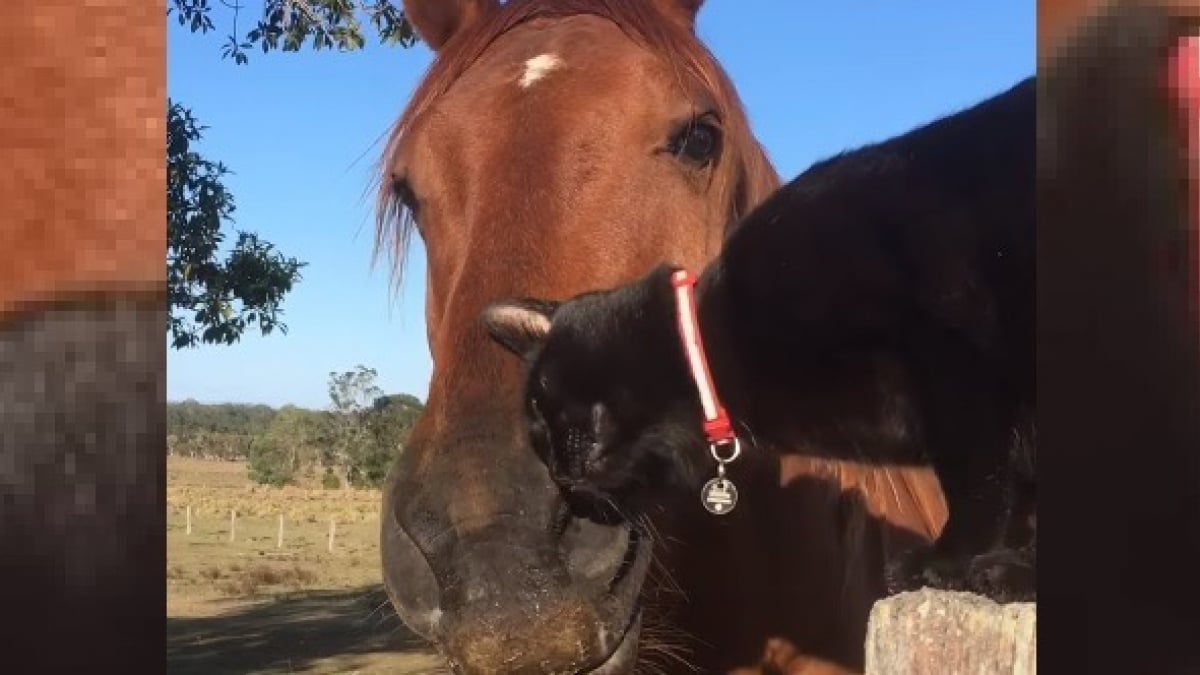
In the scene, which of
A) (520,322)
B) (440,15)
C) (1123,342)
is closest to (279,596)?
(440,15)

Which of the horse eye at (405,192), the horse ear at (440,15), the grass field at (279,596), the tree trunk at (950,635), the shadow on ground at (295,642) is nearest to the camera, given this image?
the tree trunk at (950,635)

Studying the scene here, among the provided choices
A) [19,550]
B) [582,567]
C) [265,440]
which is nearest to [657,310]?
[582,567]

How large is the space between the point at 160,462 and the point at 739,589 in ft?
5.02

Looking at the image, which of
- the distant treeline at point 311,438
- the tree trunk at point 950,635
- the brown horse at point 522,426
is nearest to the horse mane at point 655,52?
the brown horse at point 522,426

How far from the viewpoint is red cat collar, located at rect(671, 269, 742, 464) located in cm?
127

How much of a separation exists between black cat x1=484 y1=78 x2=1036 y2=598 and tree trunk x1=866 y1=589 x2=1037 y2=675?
9.4 inches

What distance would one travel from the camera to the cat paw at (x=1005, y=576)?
119 cm

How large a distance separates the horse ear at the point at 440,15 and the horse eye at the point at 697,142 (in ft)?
2.52

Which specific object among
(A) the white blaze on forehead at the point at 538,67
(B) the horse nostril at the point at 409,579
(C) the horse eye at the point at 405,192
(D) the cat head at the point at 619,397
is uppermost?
(A) the white blaze on forehead at the point at 538,67

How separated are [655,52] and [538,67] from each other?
260 millimetres

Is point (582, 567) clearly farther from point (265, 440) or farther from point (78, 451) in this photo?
point (265, 440)

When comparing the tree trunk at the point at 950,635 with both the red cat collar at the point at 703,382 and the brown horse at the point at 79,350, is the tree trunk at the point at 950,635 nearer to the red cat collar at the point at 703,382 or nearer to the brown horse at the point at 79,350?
the red cat collar at the point at 703,382

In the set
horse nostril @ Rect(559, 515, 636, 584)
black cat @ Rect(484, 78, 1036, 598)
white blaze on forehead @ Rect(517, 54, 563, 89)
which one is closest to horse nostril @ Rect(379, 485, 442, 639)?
horse nostril @ Rect(559, 515, 636, 584)

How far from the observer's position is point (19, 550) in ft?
3.46
